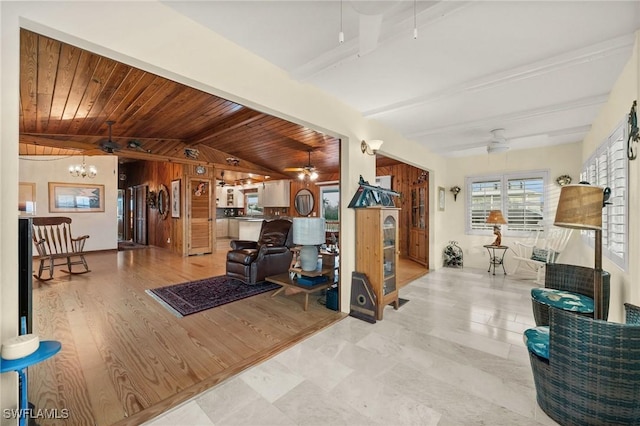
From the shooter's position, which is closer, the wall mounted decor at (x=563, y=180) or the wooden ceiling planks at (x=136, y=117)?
the wooden ceiling planks at (x=136, y=117)

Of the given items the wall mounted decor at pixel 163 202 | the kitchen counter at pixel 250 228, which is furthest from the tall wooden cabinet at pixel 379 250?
the wall mounted decor at pixel 163 202

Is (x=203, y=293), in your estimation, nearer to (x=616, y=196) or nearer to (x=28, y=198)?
(x=616, y=196)

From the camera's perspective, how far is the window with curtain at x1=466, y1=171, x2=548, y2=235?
16.9 feet

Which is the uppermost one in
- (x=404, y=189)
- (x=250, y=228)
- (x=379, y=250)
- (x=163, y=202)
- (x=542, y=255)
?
(x=404, y=189)

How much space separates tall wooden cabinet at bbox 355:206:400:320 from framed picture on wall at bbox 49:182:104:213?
7660 millimetres

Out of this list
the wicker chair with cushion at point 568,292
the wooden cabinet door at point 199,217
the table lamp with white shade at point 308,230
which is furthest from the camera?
the wooden cabinet door at point 199,217

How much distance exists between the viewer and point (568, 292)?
246cm

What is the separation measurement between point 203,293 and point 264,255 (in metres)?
1.08

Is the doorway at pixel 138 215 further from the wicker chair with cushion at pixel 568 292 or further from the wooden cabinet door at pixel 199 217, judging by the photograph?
the wicker chair with cushion at pixel 568 292

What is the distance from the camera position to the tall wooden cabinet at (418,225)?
20.1 feet

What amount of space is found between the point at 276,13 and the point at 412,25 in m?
0.90

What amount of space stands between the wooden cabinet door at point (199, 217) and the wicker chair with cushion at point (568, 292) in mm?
7303

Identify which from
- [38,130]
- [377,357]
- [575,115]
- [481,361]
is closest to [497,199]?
[575,115]

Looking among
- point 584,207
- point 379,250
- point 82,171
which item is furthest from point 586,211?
point 82,171
